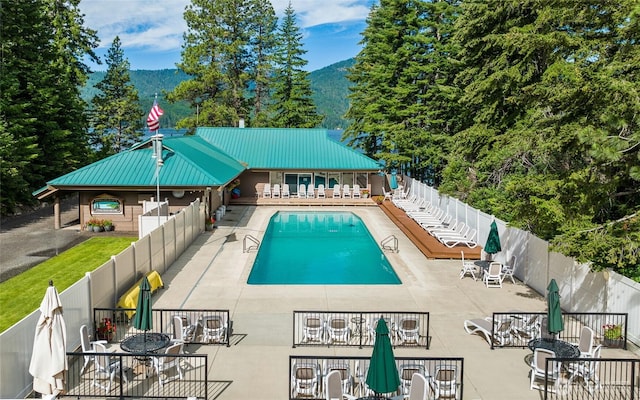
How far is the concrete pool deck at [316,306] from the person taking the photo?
10305 mm

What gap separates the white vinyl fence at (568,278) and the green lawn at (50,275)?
1373 centimetres

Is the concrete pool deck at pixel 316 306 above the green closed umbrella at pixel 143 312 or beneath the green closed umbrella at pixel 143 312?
beneath

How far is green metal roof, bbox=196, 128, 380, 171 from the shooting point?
35.4 metres

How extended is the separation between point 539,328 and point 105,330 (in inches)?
382

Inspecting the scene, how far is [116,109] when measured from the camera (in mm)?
53000

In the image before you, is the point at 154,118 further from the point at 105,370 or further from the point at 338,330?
the point at 105,370

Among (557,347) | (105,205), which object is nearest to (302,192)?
(105,205)

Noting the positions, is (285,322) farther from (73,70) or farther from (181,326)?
(73,70)

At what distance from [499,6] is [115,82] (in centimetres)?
4252

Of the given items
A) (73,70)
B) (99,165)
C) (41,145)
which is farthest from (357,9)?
(99,165)

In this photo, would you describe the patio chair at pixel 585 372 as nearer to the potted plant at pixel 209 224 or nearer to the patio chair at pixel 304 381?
the patio chair at pixel 304 381

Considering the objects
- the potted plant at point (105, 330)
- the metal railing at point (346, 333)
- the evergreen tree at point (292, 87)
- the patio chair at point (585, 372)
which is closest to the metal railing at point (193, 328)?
the potted plant at point (105, 330)

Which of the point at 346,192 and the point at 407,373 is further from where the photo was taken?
the point at 346,192

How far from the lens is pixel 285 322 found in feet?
43.8
